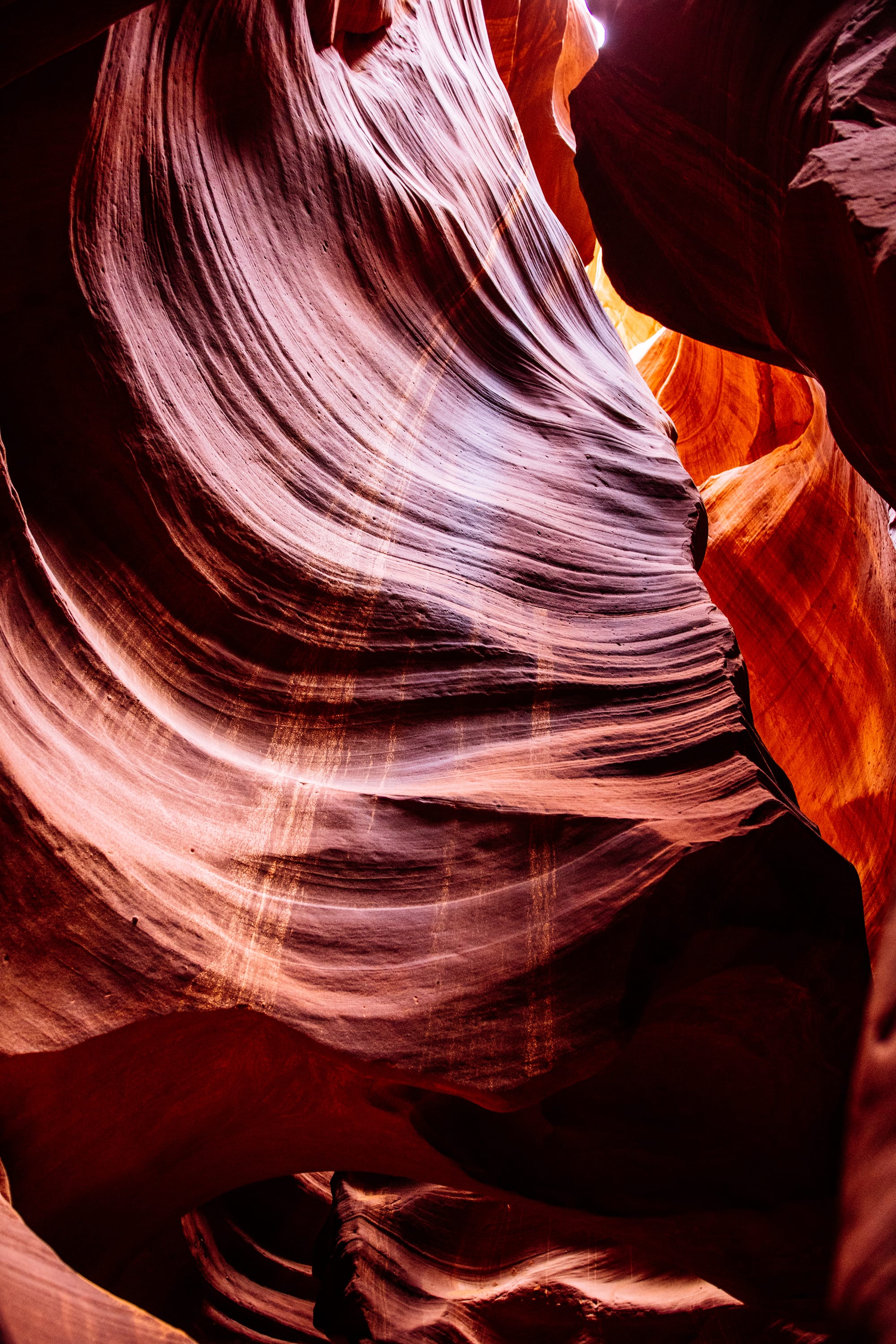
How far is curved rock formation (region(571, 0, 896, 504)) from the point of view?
2611mm

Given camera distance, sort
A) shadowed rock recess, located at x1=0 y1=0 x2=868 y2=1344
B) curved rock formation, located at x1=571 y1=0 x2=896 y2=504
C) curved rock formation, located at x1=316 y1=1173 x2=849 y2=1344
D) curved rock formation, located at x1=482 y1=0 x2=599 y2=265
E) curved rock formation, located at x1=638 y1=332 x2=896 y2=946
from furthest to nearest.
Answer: curved rock formation, located at x1=482 y1=0 x2=599 y2=265 → curved rock formation, located at x1=638 y1=332 x2=896 y2=946 → curved rock formation, located at x1=316 y1=1173 x2=849 y2=1344 → curved rock formation, located at x1=571 y1=0 x2=896 y2=504 → shadowed rock recess, located at x1=0 y1=0 x2=868 y2=1344

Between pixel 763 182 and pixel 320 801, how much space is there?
2963mm

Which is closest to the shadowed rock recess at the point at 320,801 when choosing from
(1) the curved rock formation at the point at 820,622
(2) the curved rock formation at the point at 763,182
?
(2) the curved rock formation at the point at 763,182

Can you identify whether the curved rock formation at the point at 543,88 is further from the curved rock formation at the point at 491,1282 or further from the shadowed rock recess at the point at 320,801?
the curved rock formation at the point at 491,1282

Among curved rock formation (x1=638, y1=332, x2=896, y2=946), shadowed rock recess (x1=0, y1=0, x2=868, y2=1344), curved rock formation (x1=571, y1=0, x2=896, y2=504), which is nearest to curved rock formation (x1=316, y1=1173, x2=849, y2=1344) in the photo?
shadowed rock recess (x1=0, y1=0, x2=868, y2=1344)

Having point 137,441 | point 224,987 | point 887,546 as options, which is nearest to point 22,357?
point 137,441

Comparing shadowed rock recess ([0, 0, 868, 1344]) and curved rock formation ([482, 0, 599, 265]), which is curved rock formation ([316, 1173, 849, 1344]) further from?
curved rock formation ([482, 0, 599, 265])

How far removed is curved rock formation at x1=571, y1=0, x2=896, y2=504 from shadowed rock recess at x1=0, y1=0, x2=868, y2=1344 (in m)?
0.89

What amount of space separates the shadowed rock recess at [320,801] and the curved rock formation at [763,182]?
2.92ft

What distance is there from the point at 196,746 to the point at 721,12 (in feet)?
11.8

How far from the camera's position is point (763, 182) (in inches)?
142

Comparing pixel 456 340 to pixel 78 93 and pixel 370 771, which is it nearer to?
pixel 78 93

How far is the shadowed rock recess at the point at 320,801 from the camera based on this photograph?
1.99 m

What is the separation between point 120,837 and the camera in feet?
6.66
